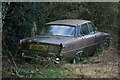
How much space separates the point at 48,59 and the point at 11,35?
2.81 meters

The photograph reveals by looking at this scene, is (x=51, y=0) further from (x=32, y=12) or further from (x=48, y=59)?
(x=48, y=59)

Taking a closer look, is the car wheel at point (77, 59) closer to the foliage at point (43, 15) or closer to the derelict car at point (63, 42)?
the derelict car at point (63, 42)

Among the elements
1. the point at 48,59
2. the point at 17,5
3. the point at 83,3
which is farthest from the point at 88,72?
the point at 83,3

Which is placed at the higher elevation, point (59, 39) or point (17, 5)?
point (17, 5)

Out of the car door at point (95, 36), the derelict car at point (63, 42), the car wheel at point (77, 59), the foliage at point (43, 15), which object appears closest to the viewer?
the derelict car at point (63, 42)

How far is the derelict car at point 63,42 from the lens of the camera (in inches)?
292

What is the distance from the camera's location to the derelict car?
741cm

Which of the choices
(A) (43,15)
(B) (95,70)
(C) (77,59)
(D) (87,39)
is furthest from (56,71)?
(A) (43,15)

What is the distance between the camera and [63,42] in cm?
748

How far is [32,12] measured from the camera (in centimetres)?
917

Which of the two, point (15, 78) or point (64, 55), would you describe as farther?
point (64, 55)

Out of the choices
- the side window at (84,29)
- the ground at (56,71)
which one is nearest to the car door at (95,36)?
the side window at (84,29)

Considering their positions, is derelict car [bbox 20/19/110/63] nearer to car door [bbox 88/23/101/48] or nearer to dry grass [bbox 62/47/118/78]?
car door [bbox 88/23/101/48]

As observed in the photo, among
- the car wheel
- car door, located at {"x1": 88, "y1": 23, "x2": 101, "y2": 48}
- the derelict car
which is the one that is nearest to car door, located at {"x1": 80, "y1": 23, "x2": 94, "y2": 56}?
the derelict car
